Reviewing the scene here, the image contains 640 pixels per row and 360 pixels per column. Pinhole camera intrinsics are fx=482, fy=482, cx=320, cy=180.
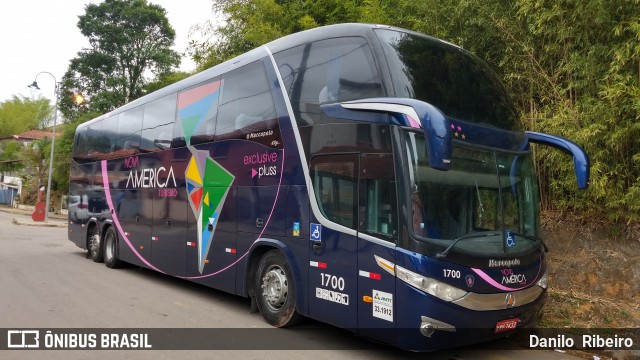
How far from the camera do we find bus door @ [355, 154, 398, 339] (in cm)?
492

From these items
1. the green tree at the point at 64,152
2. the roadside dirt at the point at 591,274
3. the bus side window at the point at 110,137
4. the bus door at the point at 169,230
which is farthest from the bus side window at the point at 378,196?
the green tree at the point at 64,152

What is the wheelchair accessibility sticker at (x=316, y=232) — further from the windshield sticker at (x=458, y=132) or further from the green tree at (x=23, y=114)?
the green tree at (x=23, y=114)

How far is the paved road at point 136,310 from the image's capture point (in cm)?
552

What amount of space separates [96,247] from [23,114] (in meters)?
63.2

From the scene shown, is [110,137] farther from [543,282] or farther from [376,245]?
[543,282]

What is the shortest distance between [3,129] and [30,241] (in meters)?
53.9

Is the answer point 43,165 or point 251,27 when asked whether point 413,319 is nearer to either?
point 251,27

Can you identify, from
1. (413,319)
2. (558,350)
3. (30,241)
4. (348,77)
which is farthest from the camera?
(30,241)

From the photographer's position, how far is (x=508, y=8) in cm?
830

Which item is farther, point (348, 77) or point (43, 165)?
point (43, 165)

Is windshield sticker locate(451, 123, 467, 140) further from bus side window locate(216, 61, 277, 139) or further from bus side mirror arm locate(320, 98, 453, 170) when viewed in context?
bus side window locate(216, 61, 277, 139)

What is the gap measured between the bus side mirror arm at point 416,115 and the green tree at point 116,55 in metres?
34.8

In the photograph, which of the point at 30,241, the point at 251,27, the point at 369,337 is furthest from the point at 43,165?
the point at 369,337

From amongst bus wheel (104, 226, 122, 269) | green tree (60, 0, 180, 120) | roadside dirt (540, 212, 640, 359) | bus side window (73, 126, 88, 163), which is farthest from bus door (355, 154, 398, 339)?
green tree (60, 0, 180, 120)
